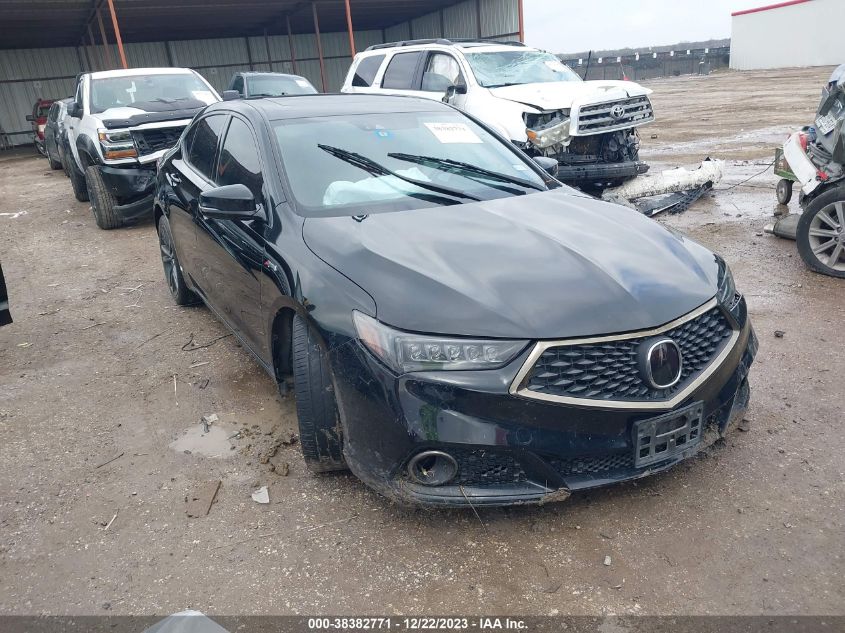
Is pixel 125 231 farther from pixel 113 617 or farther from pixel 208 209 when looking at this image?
pixel 113 617

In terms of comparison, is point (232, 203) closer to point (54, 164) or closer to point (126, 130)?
point (126, 130)

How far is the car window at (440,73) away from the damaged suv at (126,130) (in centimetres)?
305

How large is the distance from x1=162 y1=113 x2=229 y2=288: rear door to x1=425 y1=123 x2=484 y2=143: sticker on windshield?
133 centimetres

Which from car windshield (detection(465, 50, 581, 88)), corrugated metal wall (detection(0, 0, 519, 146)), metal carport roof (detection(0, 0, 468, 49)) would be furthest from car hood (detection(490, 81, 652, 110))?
corrugated metal wall (detection(0, 0, 519, 146))

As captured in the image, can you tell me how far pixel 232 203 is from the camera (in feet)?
10.9

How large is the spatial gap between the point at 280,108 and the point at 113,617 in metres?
2.75

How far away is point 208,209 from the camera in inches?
134

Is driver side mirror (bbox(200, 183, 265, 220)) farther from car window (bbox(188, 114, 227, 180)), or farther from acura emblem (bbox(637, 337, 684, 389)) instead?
acura emblem (bbox(637, 337, 684, 389))

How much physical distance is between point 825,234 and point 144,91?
867 cm

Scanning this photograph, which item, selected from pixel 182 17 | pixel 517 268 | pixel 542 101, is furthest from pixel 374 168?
pixel 182 17

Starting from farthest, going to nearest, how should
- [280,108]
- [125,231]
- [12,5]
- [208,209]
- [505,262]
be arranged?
[12,5], [125,231], [280,108], [208,209], [505,262]

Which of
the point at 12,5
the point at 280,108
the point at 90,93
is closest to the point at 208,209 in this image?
the point at 280,108

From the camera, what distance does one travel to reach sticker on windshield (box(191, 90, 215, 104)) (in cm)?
944

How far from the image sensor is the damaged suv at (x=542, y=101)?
7.86m
